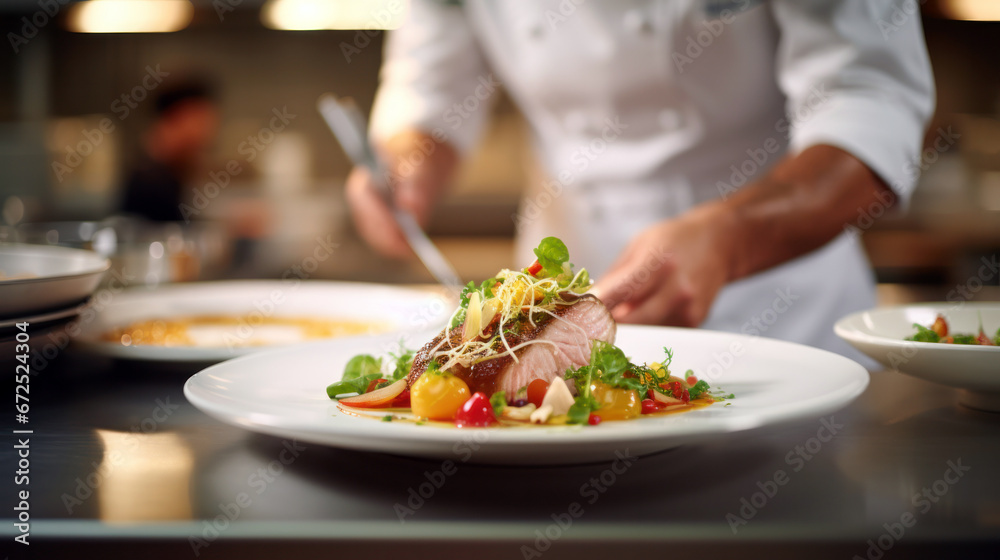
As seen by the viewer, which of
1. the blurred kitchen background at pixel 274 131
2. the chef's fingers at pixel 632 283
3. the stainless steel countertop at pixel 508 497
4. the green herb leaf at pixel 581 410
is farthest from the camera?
the blurred kitchen background at pixel 274 131

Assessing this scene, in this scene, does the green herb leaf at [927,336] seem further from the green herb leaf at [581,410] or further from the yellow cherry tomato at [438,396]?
the yellow cherry tomato at [438,396]

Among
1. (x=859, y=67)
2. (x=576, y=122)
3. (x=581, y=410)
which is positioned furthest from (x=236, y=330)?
(x=859, y=67)

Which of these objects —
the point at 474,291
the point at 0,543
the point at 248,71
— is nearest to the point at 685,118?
the point at 474,291

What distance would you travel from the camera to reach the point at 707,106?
2.11 metres

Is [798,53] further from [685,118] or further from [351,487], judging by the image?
[351,487]

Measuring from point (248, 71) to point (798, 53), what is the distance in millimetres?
6222

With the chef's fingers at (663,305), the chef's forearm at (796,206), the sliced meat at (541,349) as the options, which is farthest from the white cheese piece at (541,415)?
the chef's forearm at (796,206)

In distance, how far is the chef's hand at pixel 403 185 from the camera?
2.23 metres

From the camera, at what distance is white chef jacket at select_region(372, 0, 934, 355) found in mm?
1835

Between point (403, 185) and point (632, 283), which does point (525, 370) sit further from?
point (403, 185)

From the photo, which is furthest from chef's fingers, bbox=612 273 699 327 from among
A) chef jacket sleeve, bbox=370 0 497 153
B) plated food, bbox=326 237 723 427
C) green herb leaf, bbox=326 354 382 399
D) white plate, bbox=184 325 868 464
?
chef jacket sleeve, bbox=370 0 497 153

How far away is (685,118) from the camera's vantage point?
214 cm

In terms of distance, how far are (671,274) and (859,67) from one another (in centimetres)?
88

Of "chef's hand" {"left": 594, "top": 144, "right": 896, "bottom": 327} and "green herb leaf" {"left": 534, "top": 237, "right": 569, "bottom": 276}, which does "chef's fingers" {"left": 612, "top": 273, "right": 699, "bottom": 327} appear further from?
"green herb leaf" {"left": 534, "top": 237, "right": 569, "bottom": 276}
